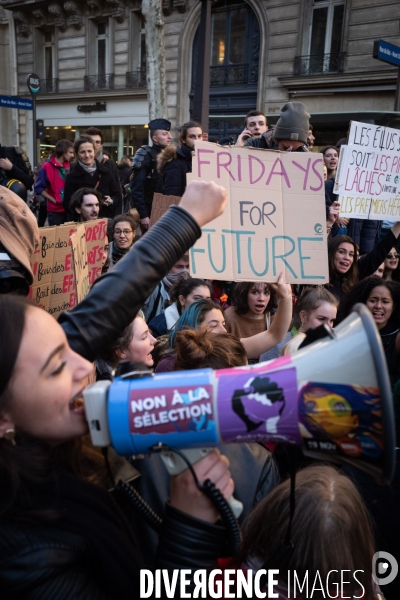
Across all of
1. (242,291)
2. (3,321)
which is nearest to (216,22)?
(242,291)

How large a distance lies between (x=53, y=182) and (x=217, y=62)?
13182 mm

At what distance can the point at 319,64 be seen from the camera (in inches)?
595

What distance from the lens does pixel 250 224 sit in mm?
2609

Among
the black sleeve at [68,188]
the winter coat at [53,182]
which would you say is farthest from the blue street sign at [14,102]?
the black sleeve at [68,188]

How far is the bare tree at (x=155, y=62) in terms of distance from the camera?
10.7 meters

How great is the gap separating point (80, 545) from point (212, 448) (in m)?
0.30

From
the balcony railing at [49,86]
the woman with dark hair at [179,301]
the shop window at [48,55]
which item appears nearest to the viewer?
the woman with dark hair at [179,301]

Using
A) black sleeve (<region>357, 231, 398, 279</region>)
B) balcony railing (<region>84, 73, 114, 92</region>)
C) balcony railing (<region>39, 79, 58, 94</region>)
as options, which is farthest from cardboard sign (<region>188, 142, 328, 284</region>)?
balcony railing (<region>39, 79, 58, 94</region>)

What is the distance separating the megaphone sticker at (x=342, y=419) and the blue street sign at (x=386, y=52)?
8318 mm

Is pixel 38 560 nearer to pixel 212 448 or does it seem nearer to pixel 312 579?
pixel 212 448

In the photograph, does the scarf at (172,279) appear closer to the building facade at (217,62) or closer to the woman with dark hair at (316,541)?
the woman with dark hair at (316,541)

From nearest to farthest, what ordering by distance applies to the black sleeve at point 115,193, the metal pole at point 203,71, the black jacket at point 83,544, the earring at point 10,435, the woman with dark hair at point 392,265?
the black jacket at point 83,544 → the earring at point 10,435 → the woman with dark hair at point 392,265 → the metal pole at point 203,71 → the black sleeve at point 115,193

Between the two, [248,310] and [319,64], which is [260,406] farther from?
[319,64]

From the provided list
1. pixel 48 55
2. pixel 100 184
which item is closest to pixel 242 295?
pixel 100 184
